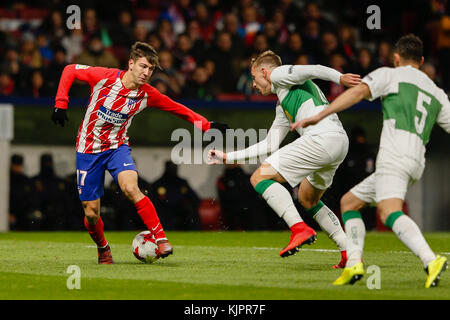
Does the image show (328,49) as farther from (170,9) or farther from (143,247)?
(143,247)

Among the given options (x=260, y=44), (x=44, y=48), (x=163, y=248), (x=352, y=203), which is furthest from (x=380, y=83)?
(x=44, y=48)

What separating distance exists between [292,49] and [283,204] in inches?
377

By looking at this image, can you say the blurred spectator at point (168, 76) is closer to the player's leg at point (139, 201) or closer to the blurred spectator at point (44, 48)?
the blurred spectator at point (44, 48)

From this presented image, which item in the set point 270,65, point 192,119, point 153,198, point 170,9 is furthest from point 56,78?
point 270,65

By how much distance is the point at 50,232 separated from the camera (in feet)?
49.4

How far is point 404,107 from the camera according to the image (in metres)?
6.89

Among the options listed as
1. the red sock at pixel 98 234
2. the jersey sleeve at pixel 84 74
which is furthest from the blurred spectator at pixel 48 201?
the jersey sleeve at pixel 84 74

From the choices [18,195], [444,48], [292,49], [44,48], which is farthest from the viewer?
[444,48]

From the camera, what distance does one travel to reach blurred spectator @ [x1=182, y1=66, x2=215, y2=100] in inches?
647

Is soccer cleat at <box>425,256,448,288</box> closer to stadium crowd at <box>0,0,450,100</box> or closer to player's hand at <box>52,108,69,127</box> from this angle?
player's hand at <box>52,108,69,127</box>

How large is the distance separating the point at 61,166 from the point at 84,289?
31.9 ft

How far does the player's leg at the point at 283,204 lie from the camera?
305 inches

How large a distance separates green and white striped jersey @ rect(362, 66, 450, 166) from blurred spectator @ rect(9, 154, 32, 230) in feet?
31.2

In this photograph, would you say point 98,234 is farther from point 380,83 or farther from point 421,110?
point 421,110
